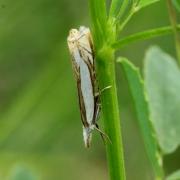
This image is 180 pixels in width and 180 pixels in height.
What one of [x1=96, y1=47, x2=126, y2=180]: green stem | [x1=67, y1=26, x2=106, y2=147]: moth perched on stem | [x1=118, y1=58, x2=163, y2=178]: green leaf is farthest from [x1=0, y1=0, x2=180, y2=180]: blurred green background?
[x1=118, y1=58, x2=163, y2=178]: green leaf

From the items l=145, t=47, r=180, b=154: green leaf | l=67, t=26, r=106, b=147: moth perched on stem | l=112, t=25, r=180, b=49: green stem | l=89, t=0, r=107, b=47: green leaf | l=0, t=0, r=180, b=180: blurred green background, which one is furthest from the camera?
l=0, t=0, r=180, b=180: blurred green background

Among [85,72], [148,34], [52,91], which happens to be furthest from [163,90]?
[52,91]

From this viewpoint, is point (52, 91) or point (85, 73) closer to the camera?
point (85, 73)

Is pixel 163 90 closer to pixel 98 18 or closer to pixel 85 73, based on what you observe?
pixel 98 18

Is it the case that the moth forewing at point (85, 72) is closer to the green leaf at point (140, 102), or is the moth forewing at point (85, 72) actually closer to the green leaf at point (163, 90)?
the green leaf at point (140, 102)

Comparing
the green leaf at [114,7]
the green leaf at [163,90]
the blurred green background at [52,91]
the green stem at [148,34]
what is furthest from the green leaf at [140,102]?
A: the blurred green background at [52,91]

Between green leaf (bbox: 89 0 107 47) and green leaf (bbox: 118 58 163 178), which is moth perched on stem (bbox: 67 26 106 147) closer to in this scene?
green leaf (bbox: 89 0 107 47)

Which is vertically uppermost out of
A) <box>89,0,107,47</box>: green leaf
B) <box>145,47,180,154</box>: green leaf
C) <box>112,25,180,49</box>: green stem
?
<box>89,0,107,47</box>: green leaf

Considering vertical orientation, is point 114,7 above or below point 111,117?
above
